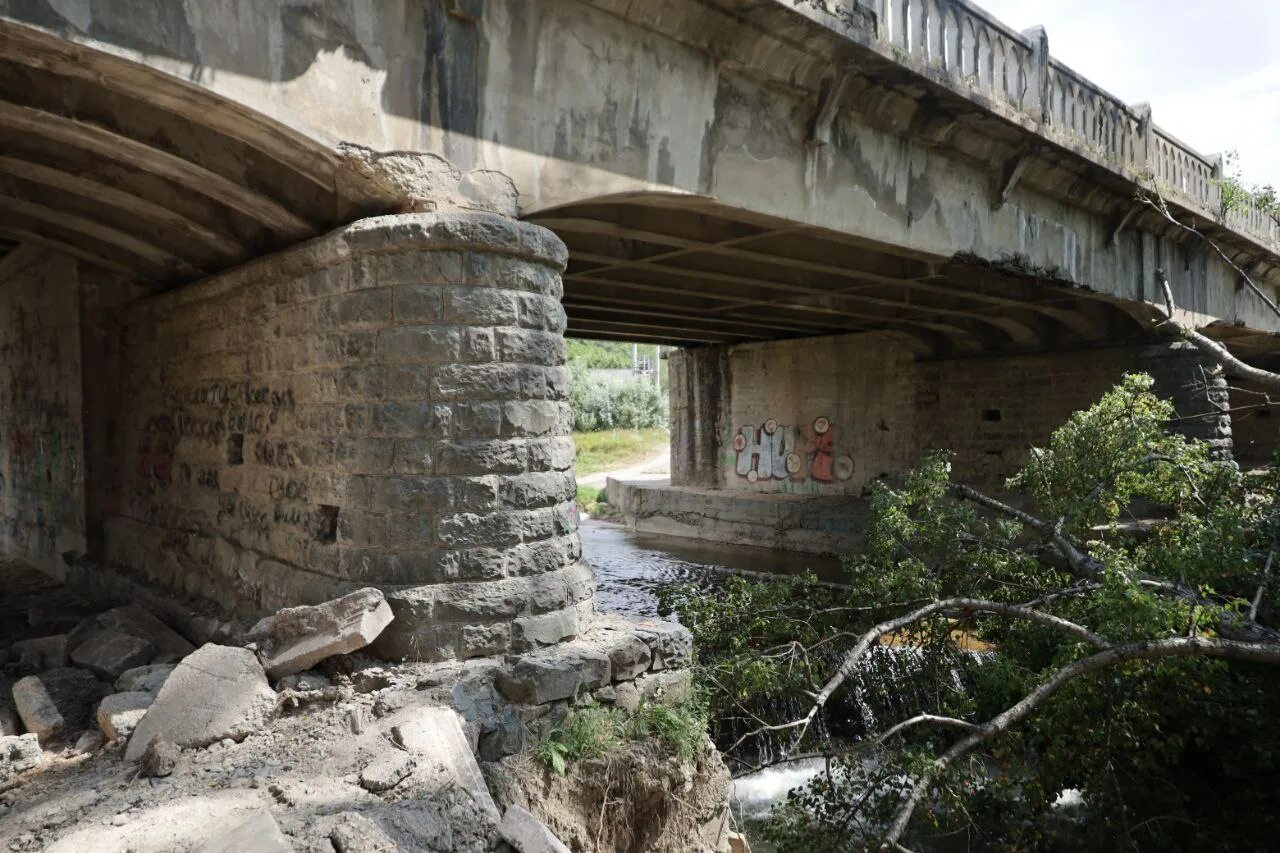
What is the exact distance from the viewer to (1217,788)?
6.21m

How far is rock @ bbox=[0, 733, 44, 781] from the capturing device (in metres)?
3.94

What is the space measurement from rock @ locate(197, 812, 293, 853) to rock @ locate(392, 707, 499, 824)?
719mm

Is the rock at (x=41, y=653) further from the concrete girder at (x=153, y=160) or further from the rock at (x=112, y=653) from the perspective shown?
the concrete girder at (x=153, y=160)

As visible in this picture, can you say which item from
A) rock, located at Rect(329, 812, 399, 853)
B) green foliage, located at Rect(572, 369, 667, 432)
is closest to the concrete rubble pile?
rock, located at Rect(329, 812, 399, 853)

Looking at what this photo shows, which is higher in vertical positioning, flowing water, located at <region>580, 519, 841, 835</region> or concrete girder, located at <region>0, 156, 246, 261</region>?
concrete girder, located at <region>0, 156, 246, 261</region>

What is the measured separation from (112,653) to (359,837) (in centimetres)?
368

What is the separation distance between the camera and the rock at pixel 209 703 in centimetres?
391

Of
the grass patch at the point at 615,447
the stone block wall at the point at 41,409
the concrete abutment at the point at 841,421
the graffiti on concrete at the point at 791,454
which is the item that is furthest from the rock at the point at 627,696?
the grass patch at the point at 615,447

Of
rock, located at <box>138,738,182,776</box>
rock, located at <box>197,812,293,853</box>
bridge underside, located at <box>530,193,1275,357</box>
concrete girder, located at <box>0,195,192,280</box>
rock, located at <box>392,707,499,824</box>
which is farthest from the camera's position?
bridge underside, located at <box>530,193,1275,357</box>

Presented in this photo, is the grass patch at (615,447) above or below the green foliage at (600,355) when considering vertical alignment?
below

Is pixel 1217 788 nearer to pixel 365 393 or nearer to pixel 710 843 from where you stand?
pixel 710 843

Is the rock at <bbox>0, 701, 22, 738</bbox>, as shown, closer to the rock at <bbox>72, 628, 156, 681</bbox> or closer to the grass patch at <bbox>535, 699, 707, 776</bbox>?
the rock at <bbox>72, 628, 156, 681</bbox>

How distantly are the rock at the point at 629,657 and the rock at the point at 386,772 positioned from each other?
4.73ft

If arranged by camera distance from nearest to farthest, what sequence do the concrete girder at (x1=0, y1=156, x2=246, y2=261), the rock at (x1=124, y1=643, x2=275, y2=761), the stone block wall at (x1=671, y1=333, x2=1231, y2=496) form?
1. the rock at (x1=124, y1=643, x2=275, y2=761)
2. the concrete girder at (x1=0, y1=156, x2=246, y2=261)
3. the stone block wall at (x1=671, y1=333, x2=1231, y2=496)
